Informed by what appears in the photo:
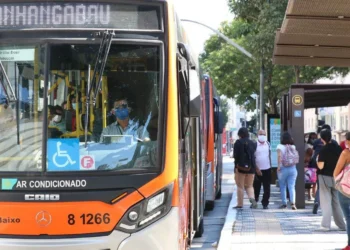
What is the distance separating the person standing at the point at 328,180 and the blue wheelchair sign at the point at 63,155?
587 centimetres

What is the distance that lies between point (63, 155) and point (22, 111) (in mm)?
568

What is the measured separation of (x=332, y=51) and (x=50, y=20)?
10.2 meters

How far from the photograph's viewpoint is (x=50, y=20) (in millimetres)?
7082

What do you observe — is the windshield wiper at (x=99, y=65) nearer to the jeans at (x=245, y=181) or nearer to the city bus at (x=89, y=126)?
the city bus at (x=89, y=126)

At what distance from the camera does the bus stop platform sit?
11.2 meters

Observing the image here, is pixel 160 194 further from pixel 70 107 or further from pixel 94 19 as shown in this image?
pixel 94 19

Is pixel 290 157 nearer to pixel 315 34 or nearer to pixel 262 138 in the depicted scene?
pixel 262 138

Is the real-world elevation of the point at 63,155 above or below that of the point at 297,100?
below

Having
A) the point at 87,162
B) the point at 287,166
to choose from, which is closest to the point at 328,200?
the point at 287,166

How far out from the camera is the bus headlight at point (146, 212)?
21.8ft

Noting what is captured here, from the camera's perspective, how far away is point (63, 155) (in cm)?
681

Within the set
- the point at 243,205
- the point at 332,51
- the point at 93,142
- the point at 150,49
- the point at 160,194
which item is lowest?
the point at 243,205

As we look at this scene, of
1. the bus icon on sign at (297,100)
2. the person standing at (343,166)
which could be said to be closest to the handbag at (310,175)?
the bus icon on sign at (297,100)

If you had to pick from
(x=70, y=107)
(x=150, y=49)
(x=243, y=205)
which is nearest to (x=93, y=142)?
(x=70, y=107)
